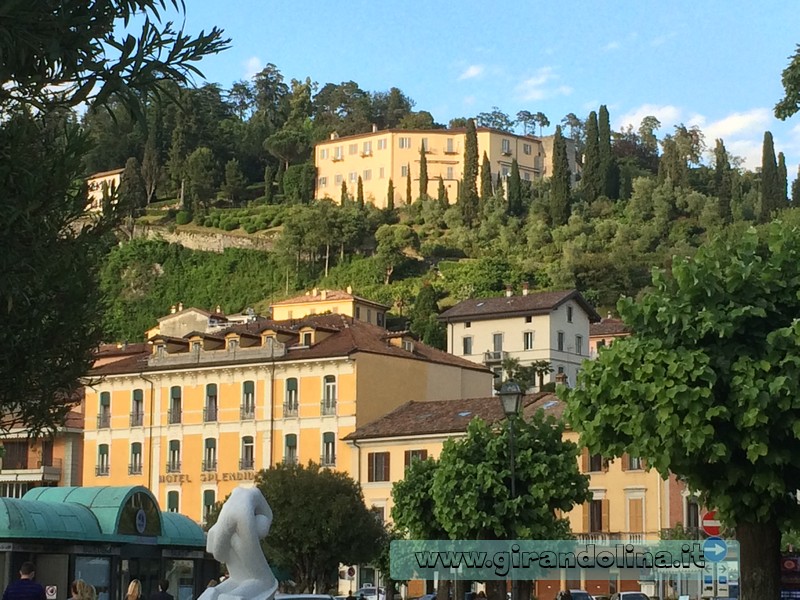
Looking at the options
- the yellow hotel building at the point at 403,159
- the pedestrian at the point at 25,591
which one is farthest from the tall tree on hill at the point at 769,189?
the pedestrian at the point at 25,591

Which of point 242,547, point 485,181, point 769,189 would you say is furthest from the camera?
point 485,181

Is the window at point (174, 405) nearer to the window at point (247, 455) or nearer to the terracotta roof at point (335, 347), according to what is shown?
the terracotta roof at point (335, 347)

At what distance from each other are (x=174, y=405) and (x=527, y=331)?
1177 inches

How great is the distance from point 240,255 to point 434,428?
6913cm

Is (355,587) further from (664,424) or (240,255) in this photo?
(240,255)

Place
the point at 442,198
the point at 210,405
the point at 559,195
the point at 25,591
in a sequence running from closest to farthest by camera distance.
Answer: the point at 25,591, the point at 210,405, the point at 559,195, the point at 442,198

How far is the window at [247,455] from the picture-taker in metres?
73.8

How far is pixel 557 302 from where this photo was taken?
98.0 meters

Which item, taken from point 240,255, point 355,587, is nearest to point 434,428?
point 355,587

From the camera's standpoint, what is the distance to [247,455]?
74.1 metres

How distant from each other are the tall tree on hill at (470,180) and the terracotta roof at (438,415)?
62965 mm

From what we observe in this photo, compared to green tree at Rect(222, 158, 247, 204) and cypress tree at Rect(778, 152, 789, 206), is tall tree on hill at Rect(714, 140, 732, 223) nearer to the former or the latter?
cypress tree at Rect(778, 152, 789, 206)

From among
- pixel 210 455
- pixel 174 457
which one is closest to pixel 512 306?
pixel 210 455

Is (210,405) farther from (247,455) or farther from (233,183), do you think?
(233,183)
